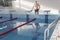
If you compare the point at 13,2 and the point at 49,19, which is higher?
the point at 13,2

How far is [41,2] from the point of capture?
12969 millimetres

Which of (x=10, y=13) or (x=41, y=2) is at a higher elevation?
(x=41, y=2)

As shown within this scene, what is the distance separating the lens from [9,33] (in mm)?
6172

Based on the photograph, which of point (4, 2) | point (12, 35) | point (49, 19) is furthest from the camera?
point (4, 2)

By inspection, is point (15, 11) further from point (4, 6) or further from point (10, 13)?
point (4, 6)

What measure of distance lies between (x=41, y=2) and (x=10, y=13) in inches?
102

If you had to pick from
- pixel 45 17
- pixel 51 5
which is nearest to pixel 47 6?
pixel 51 5

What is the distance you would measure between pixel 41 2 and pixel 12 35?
7.39m

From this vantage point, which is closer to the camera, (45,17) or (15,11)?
(45,17)

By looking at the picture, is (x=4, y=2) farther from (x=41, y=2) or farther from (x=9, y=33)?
(x=9, y=33)

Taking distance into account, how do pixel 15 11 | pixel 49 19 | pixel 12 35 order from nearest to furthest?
pixel 12 35 → pixel 49 19 → pixel 15 11

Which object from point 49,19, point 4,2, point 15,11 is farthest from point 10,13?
point 49,19

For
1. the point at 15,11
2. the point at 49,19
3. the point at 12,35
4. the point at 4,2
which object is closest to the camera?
the point at 12,35

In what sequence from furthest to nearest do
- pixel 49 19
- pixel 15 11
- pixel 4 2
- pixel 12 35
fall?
pixel 4 2 → pixel 15 11 → pixel 49 19 → pixel 12 35
